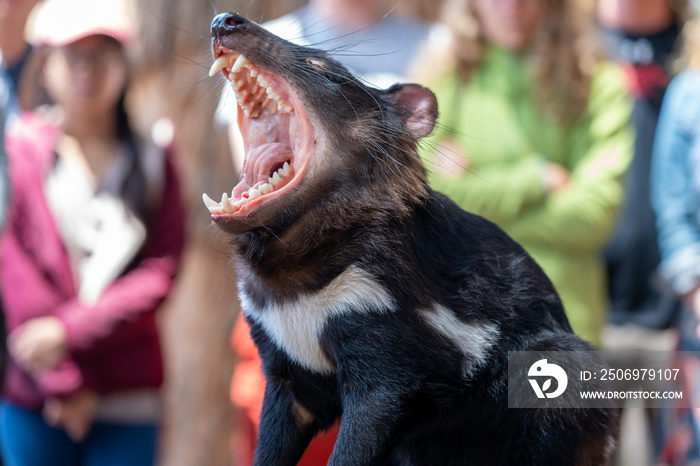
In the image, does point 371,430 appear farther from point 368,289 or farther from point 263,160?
point 263,160

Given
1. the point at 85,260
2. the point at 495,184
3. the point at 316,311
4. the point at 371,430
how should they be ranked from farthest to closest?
1. the point at 85,260
2. the point at 495,184
3. the point at 316,311
4. the point at 371,430

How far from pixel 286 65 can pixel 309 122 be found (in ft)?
0.43

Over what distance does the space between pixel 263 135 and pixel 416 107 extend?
355mm

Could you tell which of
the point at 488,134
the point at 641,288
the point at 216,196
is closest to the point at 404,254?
the point at 488,134

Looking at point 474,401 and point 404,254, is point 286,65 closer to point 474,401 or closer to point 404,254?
point 404,254

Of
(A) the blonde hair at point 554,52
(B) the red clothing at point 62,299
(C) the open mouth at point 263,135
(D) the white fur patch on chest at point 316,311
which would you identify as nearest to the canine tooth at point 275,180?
(C) the open mouth at point 263,135

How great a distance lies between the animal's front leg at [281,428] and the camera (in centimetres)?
162

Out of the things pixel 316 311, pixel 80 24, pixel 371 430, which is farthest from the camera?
pixel 80 24

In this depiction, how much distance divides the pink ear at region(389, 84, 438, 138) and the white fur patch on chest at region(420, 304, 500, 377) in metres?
0.42

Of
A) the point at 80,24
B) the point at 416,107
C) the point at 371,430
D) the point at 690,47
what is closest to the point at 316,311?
the point at 371,430

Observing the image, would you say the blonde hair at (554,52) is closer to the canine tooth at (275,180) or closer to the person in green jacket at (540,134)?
the person in green jacket at (540,134)

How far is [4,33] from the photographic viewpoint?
Answer: 13.1 feet

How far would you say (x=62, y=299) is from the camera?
3.43 meters

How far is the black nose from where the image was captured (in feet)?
5.06
